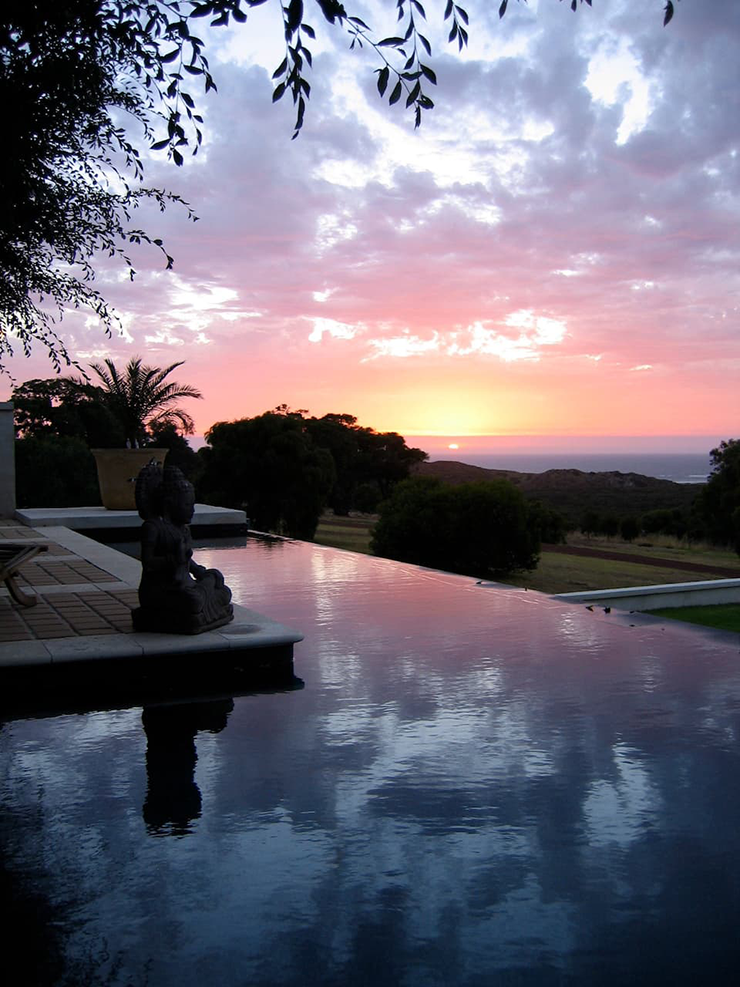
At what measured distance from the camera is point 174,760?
3.38m

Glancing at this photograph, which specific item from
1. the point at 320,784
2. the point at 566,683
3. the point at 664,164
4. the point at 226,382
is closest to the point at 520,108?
the point at 664,164

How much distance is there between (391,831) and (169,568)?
2.44 m

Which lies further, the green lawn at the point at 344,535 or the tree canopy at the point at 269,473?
the tree canopy at the point at 269,473

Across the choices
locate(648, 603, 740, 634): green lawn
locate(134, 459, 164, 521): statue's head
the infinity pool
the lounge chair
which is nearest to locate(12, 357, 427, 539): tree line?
the lounge chair

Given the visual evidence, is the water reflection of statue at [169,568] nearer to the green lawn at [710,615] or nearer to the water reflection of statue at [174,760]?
the water reflection of statue at [174,760]

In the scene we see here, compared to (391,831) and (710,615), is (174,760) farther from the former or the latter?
(710,615)

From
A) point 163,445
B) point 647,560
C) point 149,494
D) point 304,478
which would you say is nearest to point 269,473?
point 304,478

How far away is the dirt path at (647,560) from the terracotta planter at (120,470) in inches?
426

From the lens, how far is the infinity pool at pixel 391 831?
2051 millimetres

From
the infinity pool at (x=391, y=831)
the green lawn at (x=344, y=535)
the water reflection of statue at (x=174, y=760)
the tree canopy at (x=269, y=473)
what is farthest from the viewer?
the tree canopy at (x=269, y=473)

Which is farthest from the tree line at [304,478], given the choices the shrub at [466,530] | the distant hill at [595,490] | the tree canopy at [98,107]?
the tree canopy at [98,107]

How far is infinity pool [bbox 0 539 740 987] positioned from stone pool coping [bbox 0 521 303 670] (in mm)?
352

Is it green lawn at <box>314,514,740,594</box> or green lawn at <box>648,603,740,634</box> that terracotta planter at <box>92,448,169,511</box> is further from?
green lawn at <box>648,603,740,634</box>

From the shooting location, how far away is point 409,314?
1830 centimetres
